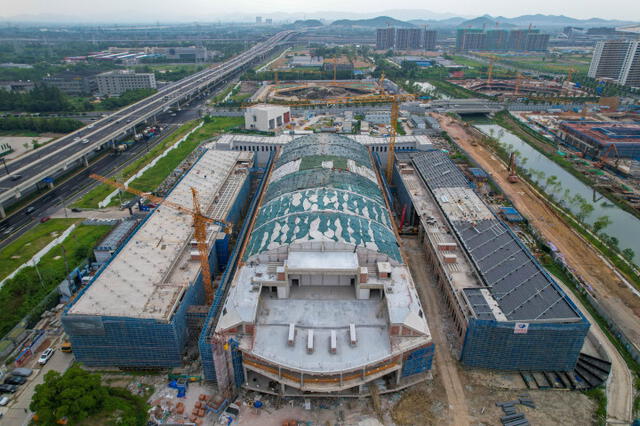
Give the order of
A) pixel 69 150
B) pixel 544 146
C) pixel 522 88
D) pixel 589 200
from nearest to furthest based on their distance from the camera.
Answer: pixel 589 200
pixel 69 150
pixel 544 146
pixel 522 88

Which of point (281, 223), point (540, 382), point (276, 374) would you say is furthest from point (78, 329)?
point (540, 382)

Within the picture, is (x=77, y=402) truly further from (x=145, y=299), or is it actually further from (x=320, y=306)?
(x=320, y=306)

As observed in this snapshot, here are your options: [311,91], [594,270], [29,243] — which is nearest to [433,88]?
[311,91]

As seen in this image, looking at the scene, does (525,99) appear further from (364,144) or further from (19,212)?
(19,212)

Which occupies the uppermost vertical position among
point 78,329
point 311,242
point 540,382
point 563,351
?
point 311,242

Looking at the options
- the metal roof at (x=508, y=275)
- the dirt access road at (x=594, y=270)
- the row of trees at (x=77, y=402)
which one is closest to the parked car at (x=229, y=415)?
the row of trees at (x=77, y=402)
